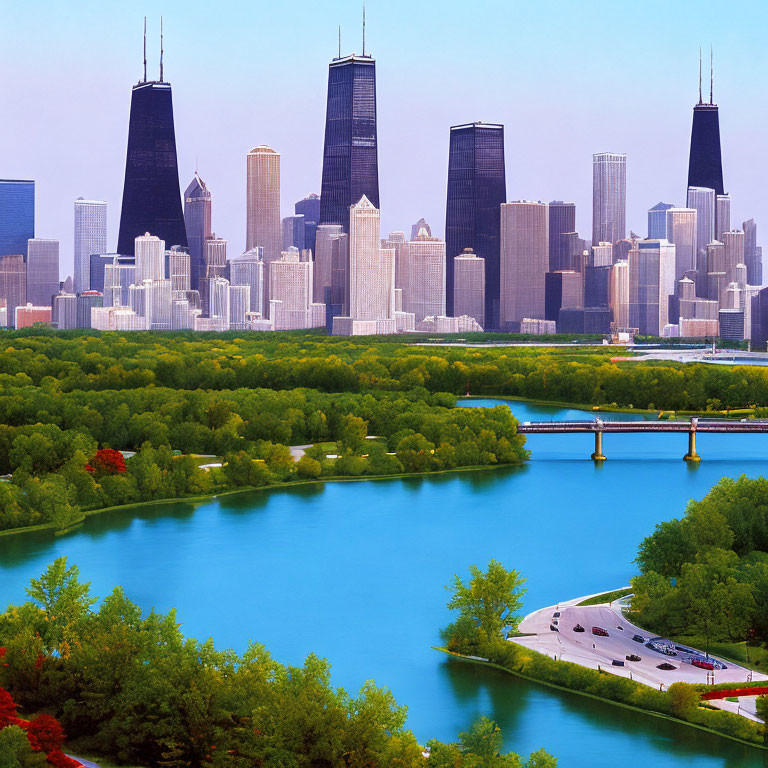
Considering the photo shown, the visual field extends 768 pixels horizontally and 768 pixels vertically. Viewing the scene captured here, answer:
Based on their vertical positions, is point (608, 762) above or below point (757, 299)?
below

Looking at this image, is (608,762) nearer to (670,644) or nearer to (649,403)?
(670,644)

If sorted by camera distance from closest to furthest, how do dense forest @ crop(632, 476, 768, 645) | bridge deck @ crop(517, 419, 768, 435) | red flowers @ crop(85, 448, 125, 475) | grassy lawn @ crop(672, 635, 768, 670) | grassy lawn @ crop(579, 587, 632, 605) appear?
grassy lawn @ crop(672, 635, 768, 670), dense forest @ crop(632, 476, 768, 645), grassy lawn @ crop(579, 587, 632, 605), red flowers @ crop(85, 448, 125, 475), bridge deck @ crop(517, 419, 768, 435)

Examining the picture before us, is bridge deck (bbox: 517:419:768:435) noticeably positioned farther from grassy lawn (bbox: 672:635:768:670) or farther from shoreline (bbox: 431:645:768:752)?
shoreline (bbox: 431:645:768:752)

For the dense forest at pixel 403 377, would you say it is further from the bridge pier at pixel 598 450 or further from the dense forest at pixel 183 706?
the dense forest at pixel 183 706

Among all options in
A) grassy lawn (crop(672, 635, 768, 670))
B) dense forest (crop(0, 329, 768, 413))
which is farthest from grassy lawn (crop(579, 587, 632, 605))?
dense forest (crop(0, 329, 768, 413))

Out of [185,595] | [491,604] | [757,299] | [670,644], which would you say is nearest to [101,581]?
[185,595]

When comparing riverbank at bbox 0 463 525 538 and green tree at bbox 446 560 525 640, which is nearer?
green tree at bbox 446 560 525 640
